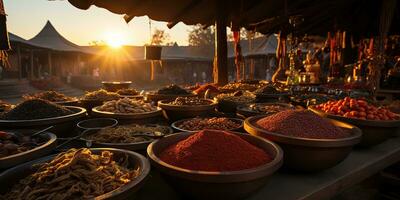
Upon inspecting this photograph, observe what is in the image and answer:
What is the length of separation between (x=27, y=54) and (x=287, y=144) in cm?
2402

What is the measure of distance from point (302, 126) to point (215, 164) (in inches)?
30.1

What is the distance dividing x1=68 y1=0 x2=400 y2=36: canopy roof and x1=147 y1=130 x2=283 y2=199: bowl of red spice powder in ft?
9.71

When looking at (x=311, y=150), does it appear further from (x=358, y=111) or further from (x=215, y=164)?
(x=358, y=111)

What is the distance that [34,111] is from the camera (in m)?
2.10

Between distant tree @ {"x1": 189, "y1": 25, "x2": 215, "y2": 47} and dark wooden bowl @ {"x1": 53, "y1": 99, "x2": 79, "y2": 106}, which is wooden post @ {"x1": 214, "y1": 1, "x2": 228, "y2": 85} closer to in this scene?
dark wooden bowl @ {"x1": 53, "y1": 99, "x2": 79, "y2": 106}

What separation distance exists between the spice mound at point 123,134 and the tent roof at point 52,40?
20.9m

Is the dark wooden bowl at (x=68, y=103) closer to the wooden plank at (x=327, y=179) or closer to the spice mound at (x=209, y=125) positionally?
the spice mound at (x=209, y=125)

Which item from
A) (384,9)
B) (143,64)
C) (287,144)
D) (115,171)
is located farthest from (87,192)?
(143,64)

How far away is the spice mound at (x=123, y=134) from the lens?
1845 mm

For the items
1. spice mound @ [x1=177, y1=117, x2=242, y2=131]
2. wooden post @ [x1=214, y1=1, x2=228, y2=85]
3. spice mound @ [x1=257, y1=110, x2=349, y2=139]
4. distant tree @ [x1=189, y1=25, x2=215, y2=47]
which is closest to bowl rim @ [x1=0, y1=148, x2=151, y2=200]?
spice mound @ [x1=177, y1=117, x2=242, y2=131]

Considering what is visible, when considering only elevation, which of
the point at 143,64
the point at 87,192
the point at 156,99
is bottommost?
the point at 87,192

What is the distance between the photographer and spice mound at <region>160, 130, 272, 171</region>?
1.31 m

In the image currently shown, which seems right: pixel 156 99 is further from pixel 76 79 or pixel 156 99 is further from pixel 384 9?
pixel 76 79

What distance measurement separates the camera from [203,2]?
5.47 meters
